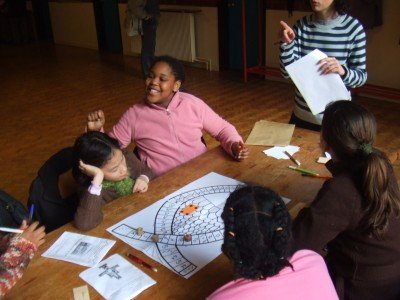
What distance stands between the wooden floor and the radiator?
32 centimetres

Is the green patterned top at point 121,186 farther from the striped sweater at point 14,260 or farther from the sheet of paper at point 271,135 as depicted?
the sheet of paper at point 271,135

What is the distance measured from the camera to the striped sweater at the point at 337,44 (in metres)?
1.72

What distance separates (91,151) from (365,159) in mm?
891

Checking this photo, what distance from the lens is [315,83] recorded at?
1.70 metres

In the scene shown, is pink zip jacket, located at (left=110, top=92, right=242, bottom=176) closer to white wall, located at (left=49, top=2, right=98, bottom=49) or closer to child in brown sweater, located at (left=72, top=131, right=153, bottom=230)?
child in brown sweater, located at (left=72, top=131, right=153, bottom=230)

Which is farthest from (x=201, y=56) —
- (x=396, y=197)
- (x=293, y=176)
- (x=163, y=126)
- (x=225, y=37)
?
(x=396, y=197)

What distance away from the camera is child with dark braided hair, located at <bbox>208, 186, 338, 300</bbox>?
2.72ft

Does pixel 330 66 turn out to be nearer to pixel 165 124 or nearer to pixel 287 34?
pixel 287 34

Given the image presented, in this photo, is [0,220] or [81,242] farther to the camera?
[0,220]

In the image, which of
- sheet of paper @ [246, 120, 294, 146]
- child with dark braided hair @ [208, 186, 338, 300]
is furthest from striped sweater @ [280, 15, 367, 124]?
child with dark braided hair @ [208, 186, 338, 300]

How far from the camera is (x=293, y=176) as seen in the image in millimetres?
1483

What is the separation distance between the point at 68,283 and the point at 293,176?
85cm

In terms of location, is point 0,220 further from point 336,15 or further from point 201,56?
point 201,56

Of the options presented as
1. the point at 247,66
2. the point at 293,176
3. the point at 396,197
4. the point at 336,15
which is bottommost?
the point at 247,66
